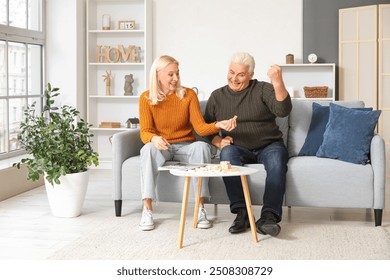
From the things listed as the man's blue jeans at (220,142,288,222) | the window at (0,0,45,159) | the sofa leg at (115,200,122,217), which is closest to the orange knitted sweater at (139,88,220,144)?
the man's blue jeans at (220,142,288,222)

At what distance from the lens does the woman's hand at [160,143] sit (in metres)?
4.39

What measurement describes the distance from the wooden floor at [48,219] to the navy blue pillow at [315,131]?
507 millimetres

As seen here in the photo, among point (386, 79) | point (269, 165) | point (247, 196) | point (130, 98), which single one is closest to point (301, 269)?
point (247, 196)

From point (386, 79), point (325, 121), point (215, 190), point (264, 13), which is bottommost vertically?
point (215, 190)

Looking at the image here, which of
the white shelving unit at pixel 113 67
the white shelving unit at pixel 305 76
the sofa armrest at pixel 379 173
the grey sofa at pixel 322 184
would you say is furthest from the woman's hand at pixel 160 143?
the white shelving unit at pixel 305 76

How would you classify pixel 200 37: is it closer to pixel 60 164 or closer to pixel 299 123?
pixel 299 123

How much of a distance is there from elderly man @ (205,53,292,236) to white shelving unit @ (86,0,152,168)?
2.82m

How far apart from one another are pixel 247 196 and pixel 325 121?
125 centimetres

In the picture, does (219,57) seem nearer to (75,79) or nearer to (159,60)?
(75,79)

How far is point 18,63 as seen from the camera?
645cm

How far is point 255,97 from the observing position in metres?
4.60

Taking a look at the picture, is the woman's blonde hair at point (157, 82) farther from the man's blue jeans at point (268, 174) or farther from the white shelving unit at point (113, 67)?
the white shelving unit at point (113, 67)

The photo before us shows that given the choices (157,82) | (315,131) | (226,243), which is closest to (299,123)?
(315,131)

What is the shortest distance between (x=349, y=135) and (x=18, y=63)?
353 cm
